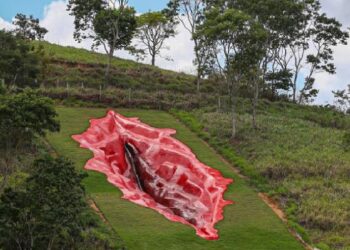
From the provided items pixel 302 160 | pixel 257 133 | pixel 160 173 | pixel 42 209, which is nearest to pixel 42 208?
pixel 42 209

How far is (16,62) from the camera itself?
43.8 metres

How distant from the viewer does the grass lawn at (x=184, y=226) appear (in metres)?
25.5

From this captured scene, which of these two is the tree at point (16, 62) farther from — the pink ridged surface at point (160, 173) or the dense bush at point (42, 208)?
the dense bush at point (42, 208)

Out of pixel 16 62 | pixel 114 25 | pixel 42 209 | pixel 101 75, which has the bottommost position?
pixel 42 209

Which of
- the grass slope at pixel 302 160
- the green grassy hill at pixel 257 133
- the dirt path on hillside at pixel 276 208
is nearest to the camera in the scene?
the dirt path on hillside at pixel 276 208

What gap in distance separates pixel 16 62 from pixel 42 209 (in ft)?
83.8

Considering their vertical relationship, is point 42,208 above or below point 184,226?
above

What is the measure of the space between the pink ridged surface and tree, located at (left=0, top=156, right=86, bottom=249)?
8.10 m

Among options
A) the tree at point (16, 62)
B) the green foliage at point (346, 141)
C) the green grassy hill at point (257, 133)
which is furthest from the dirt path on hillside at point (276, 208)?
the tree at point (16, 62)

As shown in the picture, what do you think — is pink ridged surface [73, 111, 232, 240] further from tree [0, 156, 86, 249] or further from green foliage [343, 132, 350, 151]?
green foliage [343, 132, 350, 151]

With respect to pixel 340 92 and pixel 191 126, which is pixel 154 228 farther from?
pixel 340 92

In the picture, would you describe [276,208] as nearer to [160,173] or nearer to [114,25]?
[160,173]

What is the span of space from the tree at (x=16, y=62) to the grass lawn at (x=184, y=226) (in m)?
10.0

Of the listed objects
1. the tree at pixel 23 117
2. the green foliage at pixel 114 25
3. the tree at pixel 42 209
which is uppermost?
the green foliage at pixel 114 25
